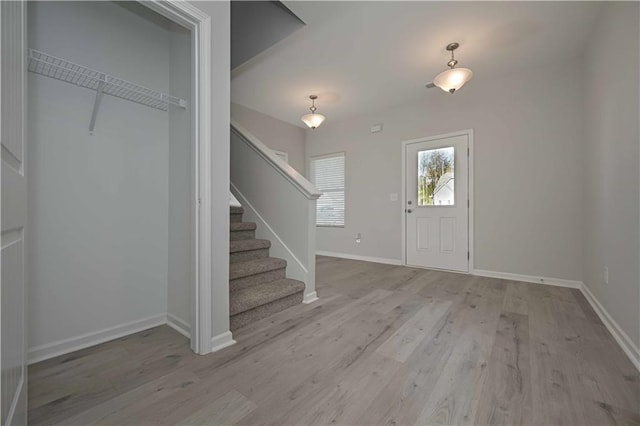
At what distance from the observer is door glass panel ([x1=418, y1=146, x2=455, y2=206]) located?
3771 millimetres

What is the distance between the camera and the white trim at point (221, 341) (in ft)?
5.39

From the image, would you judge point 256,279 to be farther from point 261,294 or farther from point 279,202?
point 279,202

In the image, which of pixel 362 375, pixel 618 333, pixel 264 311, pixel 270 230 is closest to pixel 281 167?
pixel 270 230

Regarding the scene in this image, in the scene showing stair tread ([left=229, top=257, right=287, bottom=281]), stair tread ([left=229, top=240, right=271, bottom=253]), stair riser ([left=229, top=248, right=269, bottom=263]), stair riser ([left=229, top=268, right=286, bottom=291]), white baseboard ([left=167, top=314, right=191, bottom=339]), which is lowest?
white baseboard ([left=167, top=314, right=191, bottom=339])

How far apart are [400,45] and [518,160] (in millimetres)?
2039

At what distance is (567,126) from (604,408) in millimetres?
3010

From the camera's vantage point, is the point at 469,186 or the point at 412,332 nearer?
the point at 412,332

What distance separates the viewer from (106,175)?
1.78 metres

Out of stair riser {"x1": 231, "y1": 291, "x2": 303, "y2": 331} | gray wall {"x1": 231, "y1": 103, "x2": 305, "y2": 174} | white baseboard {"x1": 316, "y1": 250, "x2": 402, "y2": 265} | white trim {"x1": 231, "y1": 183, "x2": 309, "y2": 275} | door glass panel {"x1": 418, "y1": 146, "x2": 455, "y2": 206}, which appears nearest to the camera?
stair riser {"x1": 231, "y1": 291, "x2": 303, "y2": 331}

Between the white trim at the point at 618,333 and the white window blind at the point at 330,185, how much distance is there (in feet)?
11.2

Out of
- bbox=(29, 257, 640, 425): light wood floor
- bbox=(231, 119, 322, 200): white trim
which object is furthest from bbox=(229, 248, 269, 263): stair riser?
bbox=(231, 119, 322, 200): white trim

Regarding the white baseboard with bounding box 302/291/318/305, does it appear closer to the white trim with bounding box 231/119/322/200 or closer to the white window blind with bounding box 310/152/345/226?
the white trim with bounding box 231/119/322/200

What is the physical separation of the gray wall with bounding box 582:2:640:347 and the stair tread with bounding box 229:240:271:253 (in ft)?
8.74

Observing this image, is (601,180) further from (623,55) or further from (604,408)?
(604,408)
